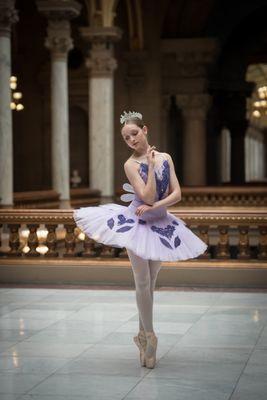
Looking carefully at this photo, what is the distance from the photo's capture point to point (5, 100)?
1911cm

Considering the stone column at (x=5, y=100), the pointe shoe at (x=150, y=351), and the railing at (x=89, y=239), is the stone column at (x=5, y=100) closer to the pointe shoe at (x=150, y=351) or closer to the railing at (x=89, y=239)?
the railing at (x=89, y=239)

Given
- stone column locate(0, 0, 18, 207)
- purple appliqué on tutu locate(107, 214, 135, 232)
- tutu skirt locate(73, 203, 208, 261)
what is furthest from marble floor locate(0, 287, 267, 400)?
stone column locate(0, 0, 18, 207)

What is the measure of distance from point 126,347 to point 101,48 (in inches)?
760

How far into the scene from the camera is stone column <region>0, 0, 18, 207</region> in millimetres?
18906

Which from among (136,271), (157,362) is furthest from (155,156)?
(157,362)

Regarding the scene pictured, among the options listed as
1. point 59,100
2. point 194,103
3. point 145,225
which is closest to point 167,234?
point 145,225

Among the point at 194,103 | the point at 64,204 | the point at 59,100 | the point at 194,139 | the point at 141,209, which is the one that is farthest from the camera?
the point at 194,139

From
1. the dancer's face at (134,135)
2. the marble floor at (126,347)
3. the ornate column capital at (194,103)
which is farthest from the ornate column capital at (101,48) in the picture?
the dancer's face at (134,135)

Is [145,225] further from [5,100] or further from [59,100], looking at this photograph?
[59,100]

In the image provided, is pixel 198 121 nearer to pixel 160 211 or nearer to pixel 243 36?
pixel 243 36

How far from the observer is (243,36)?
37.2 metres

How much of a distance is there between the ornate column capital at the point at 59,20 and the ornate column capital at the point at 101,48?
3.36 metres

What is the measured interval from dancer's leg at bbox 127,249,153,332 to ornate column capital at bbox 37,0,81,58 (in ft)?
52.6

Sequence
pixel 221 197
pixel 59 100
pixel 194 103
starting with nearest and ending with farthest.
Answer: pixel 59 100 < pixel 221 197 < pixel 194 103
